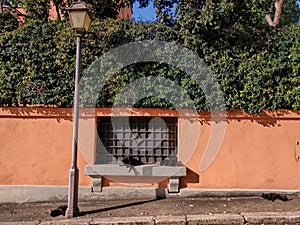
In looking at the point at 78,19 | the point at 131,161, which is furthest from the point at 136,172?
the point at 78,19

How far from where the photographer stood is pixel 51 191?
5.69 metres

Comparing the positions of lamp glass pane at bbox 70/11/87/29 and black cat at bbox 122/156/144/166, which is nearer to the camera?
lamp glass pane at bbox 70/11/87/29

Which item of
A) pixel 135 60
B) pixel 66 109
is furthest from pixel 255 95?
pixel 66 109

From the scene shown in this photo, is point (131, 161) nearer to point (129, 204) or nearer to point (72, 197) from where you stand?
point (129, 204)

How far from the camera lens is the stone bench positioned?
5641 millimetres

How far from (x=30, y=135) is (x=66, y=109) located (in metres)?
0.92

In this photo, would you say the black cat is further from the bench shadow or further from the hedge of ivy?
the hedge of ivy

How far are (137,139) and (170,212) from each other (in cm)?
174

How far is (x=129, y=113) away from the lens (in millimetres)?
5777

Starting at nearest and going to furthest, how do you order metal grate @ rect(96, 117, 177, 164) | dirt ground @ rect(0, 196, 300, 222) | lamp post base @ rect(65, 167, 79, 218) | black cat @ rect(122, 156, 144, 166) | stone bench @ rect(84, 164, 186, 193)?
1. lamp post base @ rect(65, 167, 79, 218)
2. dirt ground @ rect(0, 196, 300, 222)
3. stone bench @ rect(84, 164, 186, 193)
4. black cat @ rect(122, 156, 144, 166)
5. metal grate @ rect(96, 117, 177, 164)

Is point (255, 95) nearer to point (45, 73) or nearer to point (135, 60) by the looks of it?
point (135, 60)

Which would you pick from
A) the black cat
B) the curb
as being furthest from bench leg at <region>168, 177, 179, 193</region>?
the curb

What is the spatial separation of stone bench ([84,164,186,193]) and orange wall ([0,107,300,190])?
190mm

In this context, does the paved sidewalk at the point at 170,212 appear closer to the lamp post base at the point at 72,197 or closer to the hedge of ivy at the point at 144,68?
the lamp post base at the point at 72,197
